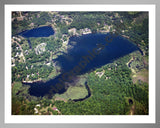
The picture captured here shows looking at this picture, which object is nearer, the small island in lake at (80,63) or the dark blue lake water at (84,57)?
the small island in lake at (80,63)

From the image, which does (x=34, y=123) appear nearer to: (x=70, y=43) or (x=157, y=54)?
(x=70, y=43)

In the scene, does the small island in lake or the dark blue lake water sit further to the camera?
the dark blue lake water

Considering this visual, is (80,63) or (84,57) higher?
(84,57)

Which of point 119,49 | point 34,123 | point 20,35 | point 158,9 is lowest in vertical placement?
point 34,123

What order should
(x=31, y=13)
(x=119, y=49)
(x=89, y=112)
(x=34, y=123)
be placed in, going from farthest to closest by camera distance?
(x=119, y=49)
(x=31, y=13)
(x=89, y=112)
(x=34, y=123)
